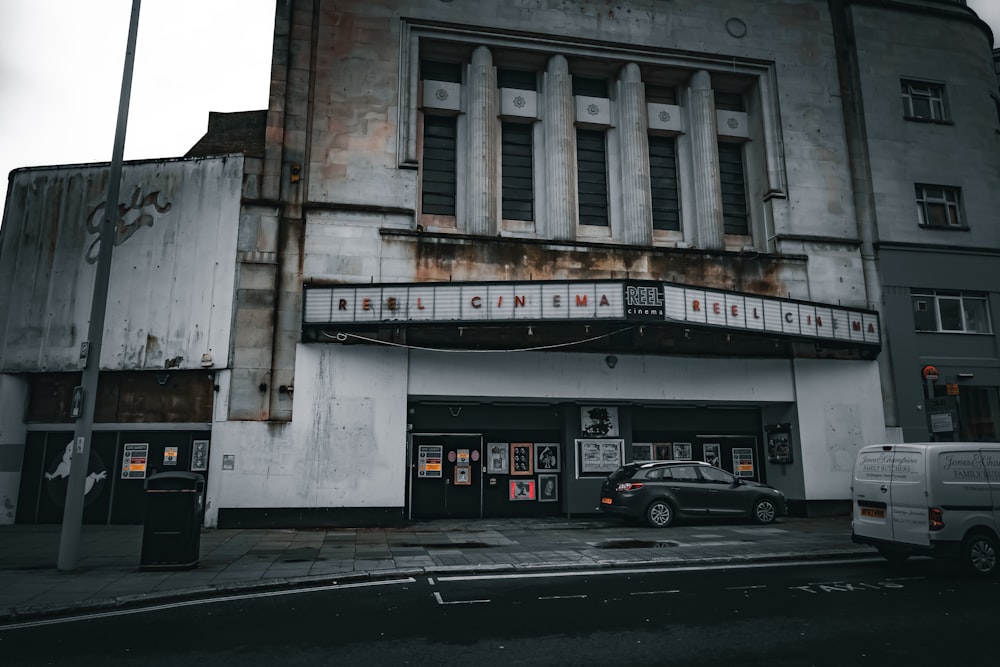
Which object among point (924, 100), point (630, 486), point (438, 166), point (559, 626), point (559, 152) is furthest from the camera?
point (924, 100)

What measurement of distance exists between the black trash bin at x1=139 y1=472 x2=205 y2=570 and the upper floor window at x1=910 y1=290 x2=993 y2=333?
68.7ft

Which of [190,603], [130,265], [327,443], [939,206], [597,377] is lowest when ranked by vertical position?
[190,603]

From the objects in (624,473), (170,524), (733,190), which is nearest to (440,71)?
(733,190)

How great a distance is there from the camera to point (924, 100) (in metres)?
22.8

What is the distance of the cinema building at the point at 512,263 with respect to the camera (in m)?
16.8

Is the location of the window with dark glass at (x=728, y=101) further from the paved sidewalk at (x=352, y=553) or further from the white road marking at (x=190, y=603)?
the white road marking at (x=190, y=603)

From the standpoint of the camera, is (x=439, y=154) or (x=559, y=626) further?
(x=439, y=154)

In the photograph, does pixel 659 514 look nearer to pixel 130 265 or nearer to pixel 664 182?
pixel 664 182

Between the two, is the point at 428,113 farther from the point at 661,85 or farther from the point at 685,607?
the point at 685,607

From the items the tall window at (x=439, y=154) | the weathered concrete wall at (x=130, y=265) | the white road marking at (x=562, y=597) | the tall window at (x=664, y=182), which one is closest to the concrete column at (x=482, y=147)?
the tall window at (x=439, y=154)

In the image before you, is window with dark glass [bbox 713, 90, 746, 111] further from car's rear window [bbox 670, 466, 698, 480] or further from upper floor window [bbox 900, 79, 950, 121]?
car's rear window [bbox 670, 466, 698, 480]

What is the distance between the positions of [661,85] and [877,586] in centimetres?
1754

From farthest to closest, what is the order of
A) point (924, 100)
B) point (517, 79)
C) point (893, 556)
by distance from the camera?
1. point (924, 100)
2. point (517, 79)
3. point (893, 556)

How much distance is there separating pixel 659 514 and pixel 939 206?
15087 millimetres
